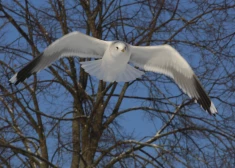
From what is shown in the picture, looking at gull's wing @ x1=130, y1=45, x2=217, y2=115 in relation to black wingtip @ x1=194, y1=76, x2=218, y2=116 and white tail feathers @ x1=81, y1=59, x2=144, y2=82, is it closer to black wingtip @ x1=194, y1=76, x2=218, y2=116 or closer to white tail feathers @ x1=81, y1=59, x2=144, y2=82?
black wingtip @ x1=194, y1=76, x2=218, y2=116

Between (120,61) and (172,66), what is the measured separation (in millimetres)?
1056

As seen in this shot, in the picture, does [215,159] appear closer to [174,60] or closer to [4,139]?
[174,60]

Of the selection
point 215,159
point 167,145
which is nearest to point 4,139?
point 167,145

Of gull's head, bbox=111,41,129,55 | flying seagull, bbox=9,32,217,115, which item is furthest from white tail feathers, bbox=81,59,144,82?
gull's head, bbox=111,41,129,55

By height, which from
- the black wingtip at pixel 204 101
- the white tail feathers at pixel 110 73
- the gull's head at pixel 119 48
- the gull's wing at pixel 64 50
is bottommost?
the black wingtip at pixel 204 101

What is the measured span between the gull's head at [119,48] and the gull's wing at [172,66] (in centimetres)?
40

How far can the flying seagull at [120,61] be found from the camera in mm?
6891

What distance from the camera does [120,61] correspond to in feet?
22.6

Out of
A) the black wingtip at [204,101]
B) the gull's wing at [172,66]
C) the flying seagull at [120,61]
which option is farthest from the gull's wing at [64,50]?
the black wingtip at [204,101]

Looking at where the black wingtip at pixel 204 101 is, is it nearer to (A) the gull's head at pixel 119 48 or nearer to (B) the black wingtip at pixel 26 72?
(A) the gull's head at pixel 119 48

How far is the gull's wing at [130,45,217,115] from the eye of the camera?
7.14 meters

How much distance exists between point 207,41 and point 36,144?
3.43 metres

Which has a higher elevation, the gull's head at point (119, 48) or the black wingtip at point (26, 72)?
the black wingtip at point (26, 72)

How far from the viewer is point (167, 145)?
6.87 meters
